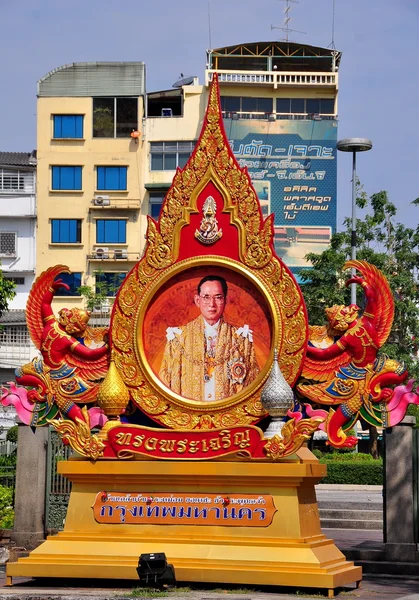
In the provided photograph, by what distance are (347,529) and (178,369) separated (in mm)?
9911

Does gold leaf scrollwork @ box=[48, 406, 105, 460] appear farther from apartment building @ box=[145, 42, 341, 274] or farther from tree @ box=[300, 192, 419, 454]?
apartment building @ box=[145, 42, 341, 274]

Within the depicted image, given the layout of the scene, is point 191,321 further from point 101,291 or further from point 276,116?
point 276,116

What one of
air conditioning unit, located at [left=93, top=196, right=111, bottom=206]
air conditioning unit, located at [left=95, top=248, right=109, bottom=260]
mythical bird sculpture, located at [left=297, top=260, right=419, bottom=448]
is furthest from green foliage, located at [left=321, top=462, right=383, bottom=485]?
air conditioning unit, located at [left=93, top=196, right=111, bottom=206]

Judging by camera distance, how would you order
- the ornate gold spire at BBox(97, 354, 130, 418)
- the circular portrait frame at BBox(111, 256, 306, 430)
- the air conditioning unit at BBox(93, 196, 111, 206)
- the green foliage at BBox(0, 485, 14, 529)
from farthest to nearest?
the air conditioning unit at BBox(93, 196, 111, 206) → the green foliage at BBox(0, 485, 14, 529) → the ornate gold spire at BBox(97, 354, 130, 418) → the circular portrait frame at BBox(111, 256, 306, 430)

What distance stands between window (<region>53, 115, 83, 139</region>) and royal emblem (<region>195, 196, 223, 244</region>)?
3856 centimetres

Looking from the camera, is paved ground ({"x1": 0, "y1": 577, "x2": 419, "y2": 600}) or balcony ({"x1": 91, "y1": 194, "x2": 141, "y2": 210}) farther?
balcony ({"x1": 91, "y1": 194, "x2": 141, "y2": 210})

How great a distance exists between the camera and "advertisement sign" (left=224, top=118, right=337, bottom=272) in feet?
177

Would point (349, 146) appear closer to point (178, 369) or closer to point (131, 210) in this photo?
point (178, 369)

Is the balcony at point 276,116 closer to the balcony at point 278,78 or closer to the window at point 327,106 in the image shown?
the window at point 327,106

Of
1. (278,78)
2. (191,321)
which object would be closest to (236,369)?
(191,321)

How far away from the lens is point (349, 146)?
28406 millimetres

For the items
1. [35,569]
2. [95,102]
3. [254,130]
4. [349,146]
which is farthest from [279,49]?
[35,569]

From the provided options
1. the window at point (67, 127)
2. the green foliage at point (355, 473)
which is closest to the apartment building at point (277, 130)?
the window at point (67, 127)

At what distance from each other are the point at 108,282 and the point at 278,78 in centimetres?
1276
